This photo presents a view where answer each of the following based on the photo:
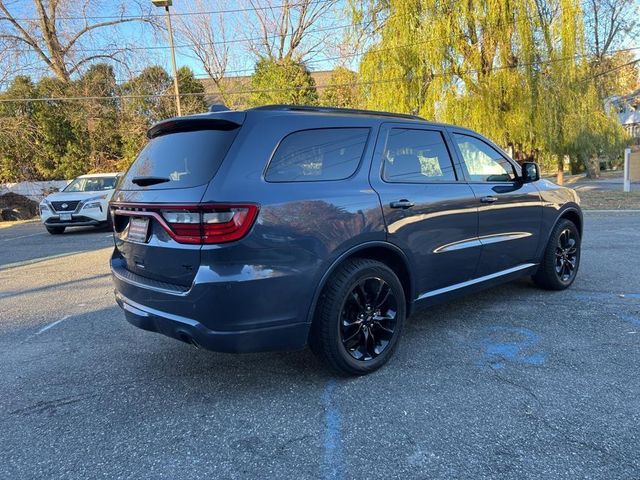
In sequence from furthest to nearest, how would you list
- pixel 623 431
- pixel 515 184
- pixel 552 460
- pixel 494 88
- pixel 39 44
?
1. pixel 39 44
2. pixel 494 88
3. pixel 515 184
4. pixel 623 431
5. pixel 552 460

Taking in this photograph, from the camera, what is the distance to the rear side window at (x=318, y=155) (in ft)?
9.39

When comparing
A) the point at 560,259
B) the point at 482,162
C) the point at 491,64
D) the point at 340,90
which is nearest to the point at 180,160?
the point at 482,162

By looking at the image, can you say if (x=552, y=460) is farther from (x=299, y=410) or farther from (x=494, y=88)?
(x=494, y=88)

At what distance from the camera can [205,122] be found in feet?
9.80

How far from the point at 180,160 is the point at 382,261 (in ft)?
5.09

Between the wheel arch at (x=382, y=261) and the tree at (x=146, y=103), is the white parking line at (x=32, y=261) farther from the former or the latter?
the tree at (x=146, y=103)

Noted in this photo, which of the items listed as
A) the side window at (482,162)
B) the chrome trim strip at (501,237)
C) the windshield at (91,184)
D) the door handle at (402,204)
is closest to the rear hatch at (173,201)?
the door handle at (402,204)

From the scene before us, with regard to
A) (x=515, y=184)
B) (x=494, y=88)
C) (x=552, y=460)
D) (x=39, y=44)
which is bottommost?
(x=552, y=460)

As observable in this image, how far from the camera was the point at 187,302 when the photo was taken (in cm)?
269

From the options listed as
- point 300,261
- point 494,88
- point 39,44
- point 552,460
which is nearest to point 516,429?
point 552,460

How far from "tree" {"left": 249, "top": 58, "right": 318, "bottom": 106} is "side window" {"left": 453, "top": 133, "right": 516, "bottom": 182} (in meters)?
19.2

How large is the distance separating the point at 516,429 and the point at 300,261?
1.51 m

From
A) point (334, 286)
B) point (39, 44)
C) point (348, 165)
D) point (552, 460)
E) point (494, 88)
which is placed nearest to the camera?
point (552, 460)

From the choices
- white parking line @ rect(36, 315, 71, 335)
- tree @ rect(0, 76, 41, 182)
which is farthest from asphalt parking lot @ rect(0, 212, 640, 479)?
tree @ rect(0, 76, 41, 182)
